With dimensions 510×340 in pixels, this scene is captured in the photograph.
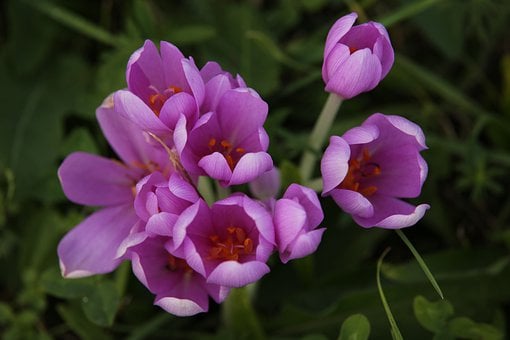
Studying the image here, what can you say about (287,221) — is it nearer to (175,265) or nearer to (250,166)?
(250,166)

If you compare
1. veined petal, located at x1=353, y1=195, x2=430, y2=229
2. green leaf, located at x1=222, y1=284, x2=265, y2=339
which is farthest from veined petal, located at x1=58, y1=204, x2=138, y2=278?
veined petal, located at x1=353, y1=195, x2=430, y2=229

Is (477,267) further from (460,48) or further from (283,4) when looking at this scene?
(283,4)

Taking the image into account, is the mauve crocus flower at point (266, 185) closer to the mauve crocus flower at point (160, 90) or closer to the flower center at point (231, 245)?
the flower center at point (231, 245)

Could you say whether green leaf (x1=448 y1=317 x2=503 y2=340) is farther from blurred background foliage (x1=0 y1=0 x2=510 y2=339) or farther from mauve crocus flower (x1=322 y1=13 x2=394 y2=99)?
mauve crocus flower (x1=322 y1=13 x2=394 y2=99)

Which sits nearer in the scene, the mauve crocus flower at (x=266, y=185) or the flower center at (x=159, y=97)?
the flower center at (x=159, y=97)

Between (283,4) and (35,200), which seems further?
(283,4)

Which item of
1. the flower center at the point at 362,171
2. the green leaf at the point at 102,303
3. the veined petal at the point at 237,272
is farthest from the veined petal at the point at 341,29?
the green leaf at the point at 102,303

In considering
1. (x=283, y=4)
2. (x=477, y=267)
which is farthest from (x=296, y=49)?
(x=477, y=267)

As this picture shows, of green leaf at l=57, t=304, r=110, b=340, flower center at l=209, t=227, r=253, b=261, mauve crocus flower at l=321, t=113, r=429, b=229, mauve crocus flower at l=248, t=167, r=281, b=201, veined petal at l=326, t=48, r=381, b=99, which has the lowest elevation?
green leaf at l=57, t=304, r=110, b=340
